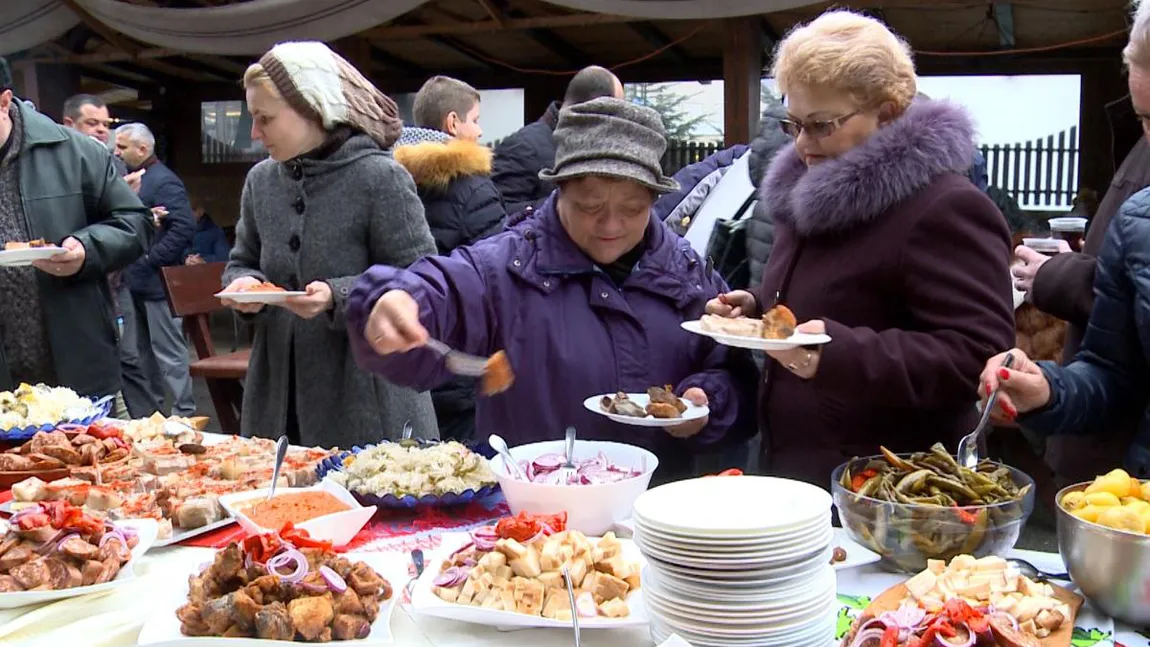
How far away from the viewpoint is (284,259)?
114 inches

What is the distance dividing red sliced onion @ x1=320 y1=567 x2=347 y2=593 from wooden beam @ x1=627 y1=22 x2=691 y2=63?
222 inches

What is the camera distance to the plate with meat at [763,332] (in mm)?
1670

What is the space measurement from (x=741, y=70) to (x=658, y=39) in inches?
52.6

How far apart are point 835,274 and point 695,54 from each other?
570 centimetres

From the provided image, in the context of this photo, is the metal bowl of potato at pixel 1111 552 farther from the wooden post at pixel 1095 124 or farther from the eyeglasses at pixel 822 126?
the wooden post at pixel 1095 124

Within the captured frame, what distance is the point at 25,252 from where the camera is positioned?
9.18 feet

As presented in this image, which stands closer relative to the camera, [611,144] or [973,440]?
[973,440]

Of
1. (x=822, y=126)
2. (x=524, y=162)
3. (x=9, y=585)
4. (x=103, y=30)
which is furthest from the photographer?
(x=103, y=30)

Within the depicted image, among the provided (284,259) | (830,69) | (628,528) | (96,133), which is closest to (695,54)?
(96,133)

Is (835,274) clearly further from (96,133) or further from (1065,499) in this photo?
(96,133)

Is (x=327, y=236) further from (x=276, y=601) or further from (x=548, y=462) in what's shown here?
(x=276, y=601)

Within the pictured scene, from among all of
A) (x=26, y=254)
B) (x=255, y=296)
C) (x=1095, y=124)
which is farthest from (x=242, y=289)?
(x=1095, y=124)

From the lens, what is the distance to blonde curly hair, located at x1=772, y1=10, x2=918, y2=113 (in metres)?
1.83

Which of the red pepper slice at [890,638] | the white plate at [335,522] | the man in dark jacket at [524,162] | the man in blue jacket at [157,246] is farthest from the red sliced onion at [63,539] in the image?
the man in blue jacket at [157,246]
